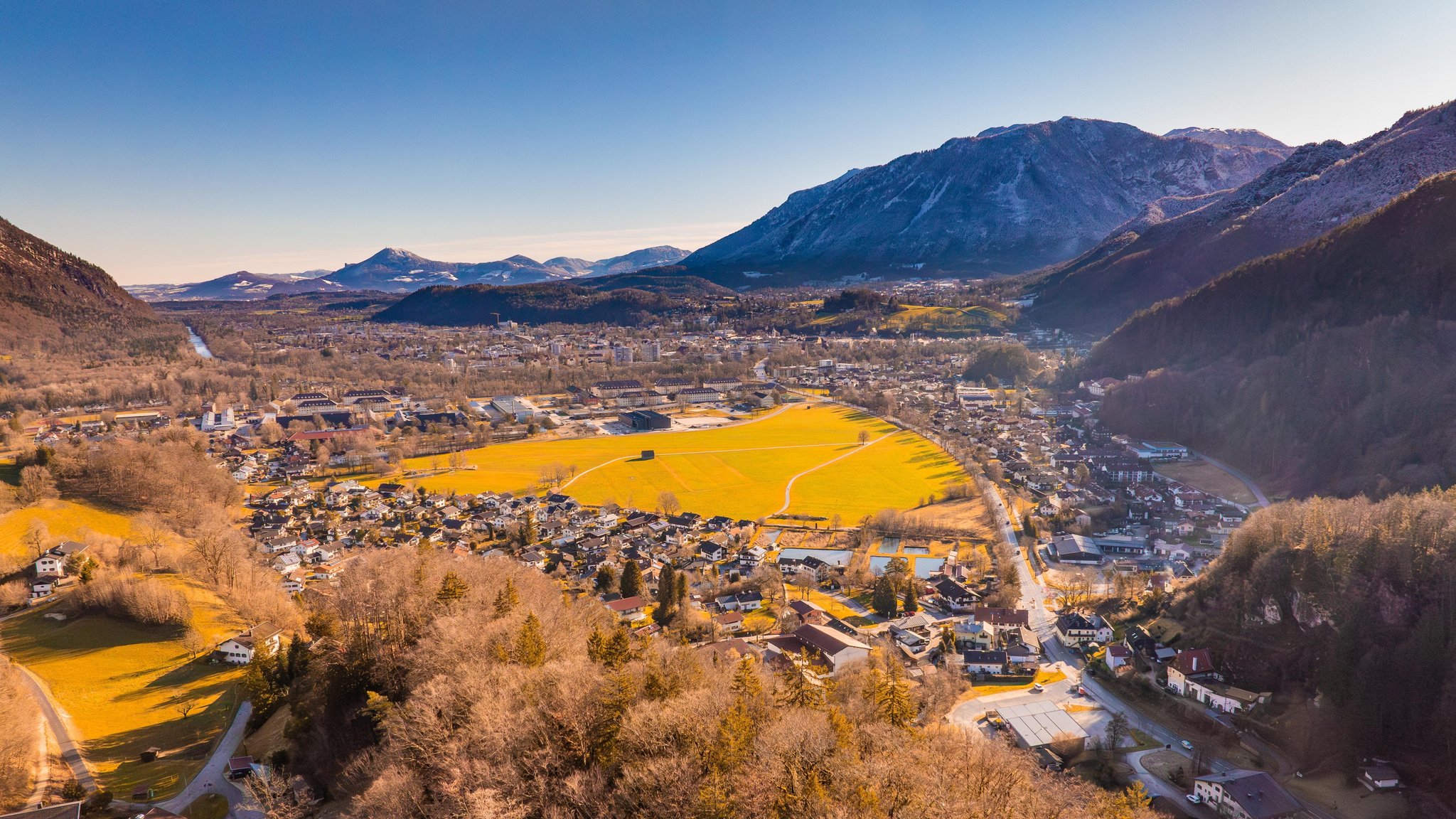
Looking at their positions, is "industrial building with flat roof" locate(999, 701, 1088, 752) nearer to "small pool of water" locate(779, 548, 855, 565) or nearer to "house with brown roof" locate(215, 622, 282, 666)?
"small pool of water" locate(779, 548, 855, 565)

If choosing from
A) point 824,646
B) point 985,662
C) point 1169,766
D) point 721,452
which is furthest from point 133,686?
point 721,452

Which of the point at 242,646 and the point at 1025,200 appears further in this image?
the point at 1025,200

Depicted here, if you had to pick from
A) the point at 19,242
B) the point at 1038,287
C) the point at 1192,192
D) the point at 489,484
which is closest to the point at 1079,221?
the point at 1192,192

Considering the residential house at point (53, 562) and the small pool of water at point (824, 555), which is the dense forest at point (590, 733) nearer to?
the small pool of water at point (824, 555)

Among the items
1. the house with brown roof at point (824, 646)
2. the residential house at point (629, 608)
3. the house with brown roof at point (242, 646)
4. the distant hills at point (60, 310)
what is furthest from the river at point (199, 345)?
the house with brown roof at point (824, 646)

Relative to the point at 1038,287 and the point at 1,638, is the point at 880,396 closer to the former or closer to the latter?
the point at 1,638

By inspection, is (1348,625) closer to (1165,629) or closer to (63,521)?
(1165,629)
